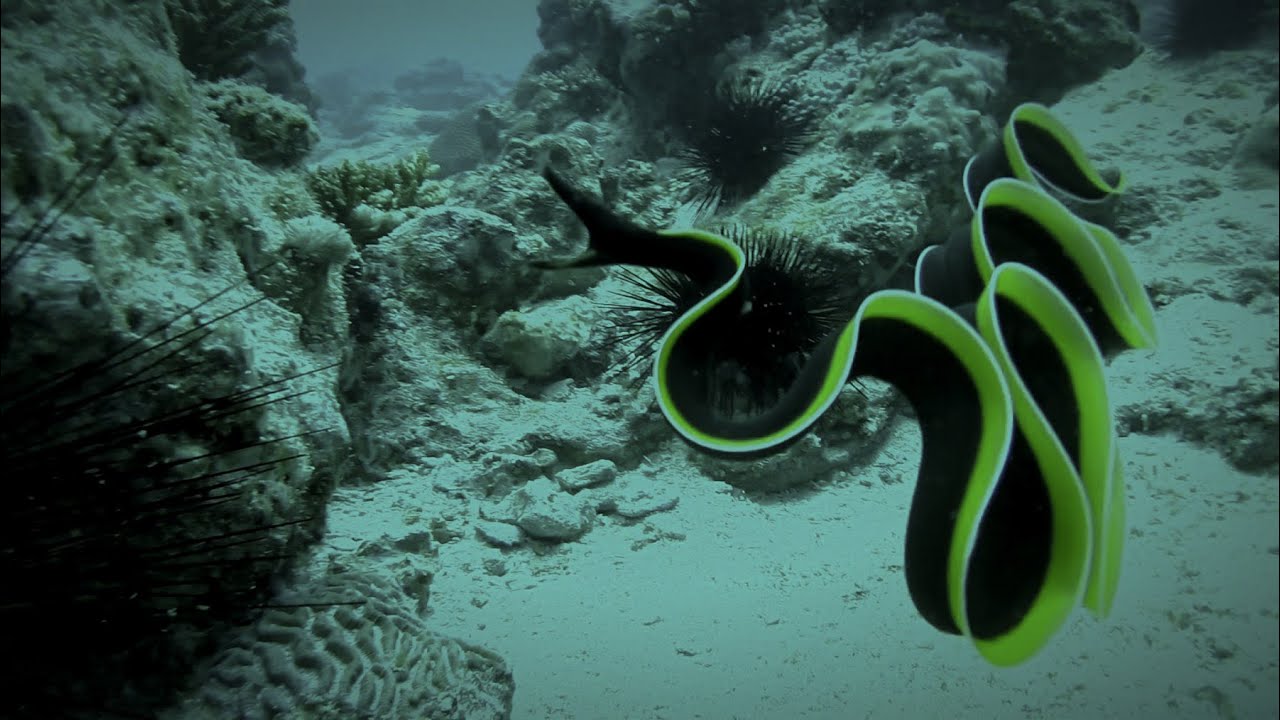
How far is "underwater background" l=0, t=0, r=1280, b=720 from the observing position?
1.25 meters

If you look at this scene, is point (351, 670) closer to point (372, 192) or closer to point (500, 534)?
point (500, 534)

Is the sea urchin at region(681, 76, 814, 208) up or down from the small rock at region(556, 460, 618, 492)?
up

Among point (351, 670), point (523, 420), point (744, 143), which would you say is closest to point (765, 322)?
point (523, 420)

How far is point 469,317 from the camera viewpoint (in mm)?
3277

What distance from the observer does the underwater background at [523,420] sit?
1.25 metres

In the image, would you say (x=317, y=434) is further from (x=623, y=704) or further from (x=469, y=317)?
(x=469, y=317)

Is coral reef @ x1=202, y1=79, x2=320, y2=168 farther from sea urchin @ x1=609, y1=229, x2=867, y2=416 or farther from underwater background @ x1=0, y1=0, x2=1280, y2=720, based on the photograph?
sea urchin @ x1=609, y1=229, x2=867, y2=416

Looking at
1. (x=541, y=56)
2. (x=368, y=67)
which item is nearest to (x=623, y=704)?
(x=541, y=56)

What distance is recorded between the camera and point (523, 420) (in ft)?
9.74

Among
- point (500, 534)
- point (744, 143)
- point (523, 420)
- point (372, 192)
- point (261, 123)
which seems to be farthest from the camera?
point (744, 143)

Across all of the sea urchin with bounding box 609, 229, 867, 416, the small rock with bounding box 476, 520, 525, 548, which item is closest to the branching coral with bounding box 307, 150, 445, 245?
the sea urchin with bounding box 609, 229, 867, 416

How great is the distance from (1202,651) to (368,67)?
31931 millimetres

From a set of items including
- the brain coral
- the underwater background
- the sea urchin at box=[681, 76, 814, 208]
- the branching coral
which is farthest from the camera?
the sea urchin at box=[681, 76, 814, 208]

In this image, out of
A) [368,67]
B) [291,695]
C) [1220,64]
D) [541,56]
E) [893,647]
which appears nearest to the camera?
[291,695]
